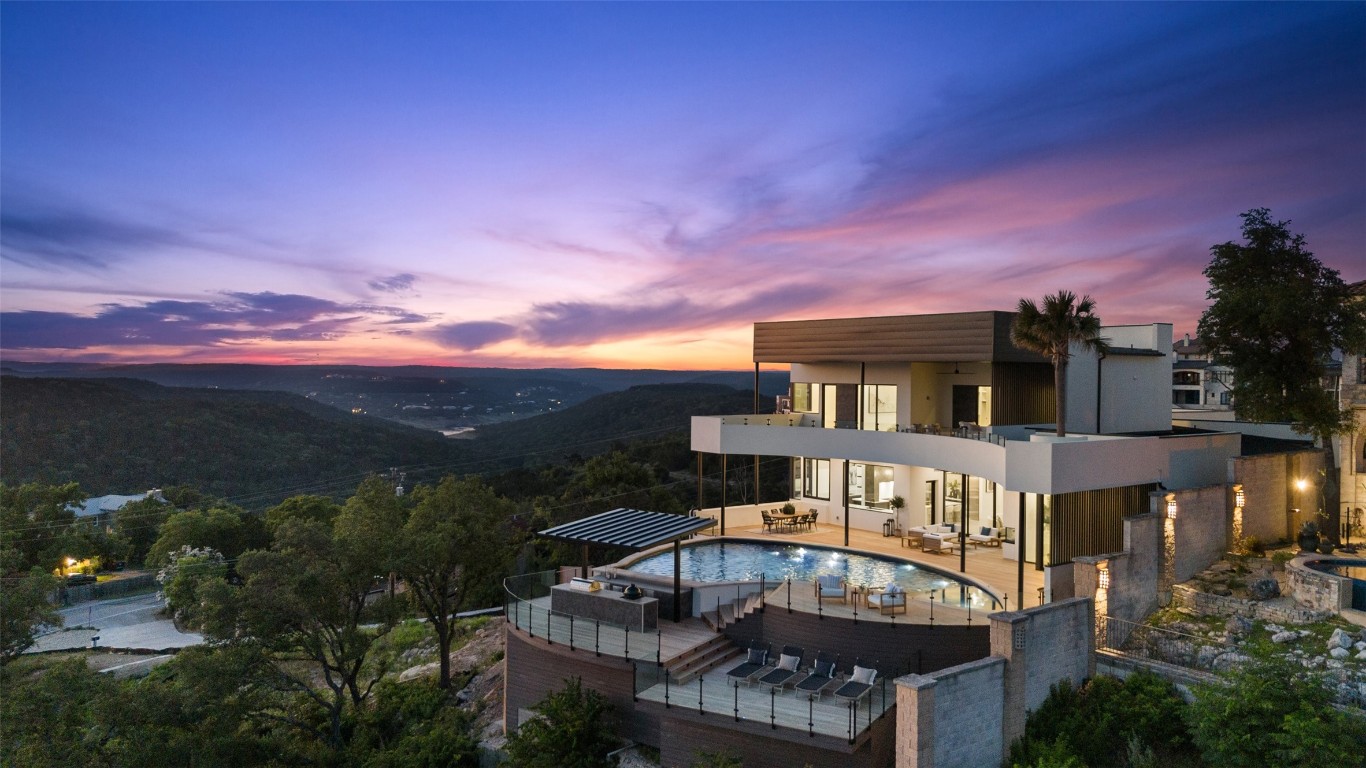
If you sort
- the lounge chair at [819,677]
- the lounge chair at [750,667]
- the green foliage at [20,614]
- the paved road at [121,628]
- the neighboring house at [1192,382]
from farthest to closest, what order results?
the neighboring house at [1192,382]
the paved road at [121,628]
the green foliage at [20,614]
the lounge chair at [750,667]
the lounge chair at [819,677]

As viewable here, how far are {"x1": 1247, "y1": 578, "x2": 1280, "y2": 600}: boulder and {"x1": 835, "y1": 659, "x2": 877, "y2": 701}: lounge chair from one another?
9.96 meters

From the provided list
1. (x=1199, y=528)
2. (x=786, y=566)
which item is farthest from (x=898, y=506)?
(x=1199, y=528)

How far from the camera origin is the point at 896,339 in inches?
881

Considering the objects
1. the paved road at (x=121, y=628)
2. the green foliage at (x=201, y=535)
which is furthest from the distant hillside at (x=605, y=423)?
the paved road at (x=121, y=628)

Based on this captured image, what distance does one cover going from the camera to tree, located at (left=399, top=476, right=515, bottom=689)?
73.7ft

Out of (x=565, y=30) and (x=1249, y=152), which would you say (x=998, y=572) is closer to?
(x=1249, y=152)

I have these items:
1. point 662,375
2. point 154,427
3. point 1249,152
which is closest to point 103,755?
point 1249,152

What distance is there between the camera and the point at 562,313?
167 feet

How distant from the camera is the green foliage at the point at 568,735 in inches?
535

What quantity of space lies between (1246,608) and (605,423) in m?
76.6

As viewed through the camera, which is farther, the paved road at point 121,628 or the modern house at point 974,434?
the paved road at point 121,628

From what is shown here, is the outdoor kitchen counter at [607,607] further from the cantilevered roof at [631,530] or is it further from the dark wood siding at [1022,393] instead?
the dark wood siding at [1022,393]

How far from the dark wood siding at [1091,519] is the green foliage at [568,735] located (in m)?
10.8

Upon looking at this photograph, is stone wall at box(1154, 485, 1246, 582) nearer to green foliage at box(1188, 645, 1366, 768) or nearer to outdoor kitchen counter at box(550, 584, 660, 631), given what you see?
green foliage at box(1188, 645, 1366, 768)
